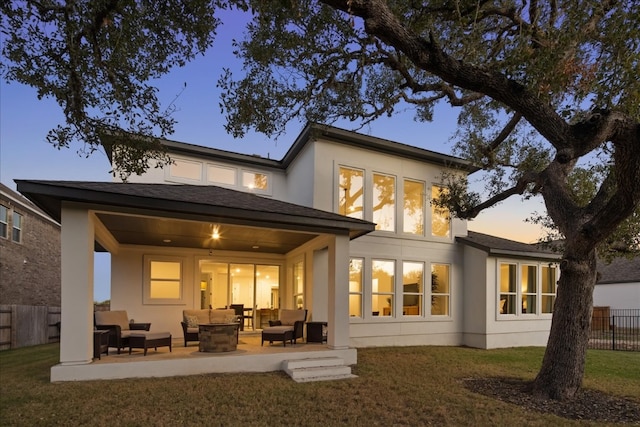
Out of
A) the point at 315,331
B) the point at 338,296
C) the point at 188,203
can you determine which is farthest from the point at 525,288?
the point at 188,203

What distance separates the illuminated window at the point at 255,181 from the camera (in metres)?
14.5

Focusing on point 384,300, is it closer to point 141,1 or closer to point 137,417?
point 137,417

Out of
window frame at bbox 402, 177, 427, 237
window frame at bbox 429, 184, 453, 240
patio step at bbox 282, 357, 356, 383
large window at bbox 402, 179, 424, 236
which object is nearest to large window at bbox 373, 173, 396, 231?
window frame at bbox 402, 177, 427, 237

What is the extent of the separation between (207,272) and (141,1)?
9.29m

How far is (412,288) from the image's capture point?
45.7ft

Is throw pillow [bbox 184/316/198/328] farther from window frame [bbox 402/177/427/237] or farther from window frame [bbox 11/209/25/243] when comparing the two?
window frame [bbox 11/209/25/243]

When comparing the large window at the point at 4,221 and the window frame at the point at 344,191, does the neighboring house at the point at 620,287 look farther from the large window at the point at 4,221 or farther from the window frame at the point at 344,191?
the large window at the point at 4,221

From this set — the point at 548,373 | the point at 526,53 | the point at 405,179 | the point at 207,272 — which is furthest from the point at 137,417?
the point at 405,179

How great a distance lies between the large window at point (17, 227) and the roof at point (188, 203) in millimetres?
11171

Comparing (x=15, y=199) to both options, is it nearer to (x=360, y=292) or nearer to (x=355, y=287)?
(x=355, y=287)

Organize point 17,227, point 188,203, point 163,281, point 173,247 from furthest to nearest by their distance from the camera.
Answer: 1. point 17,227
2. point 173,247
3. point 163,281
4. point 188,203

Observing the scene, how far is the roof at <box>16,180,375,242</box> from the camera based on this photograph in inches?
282

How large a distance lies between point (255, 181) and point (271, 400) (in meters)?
9.32

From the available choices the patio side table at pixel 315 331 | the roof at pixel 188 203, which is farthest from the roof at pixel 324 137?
the patio side table at pixel 315 331
